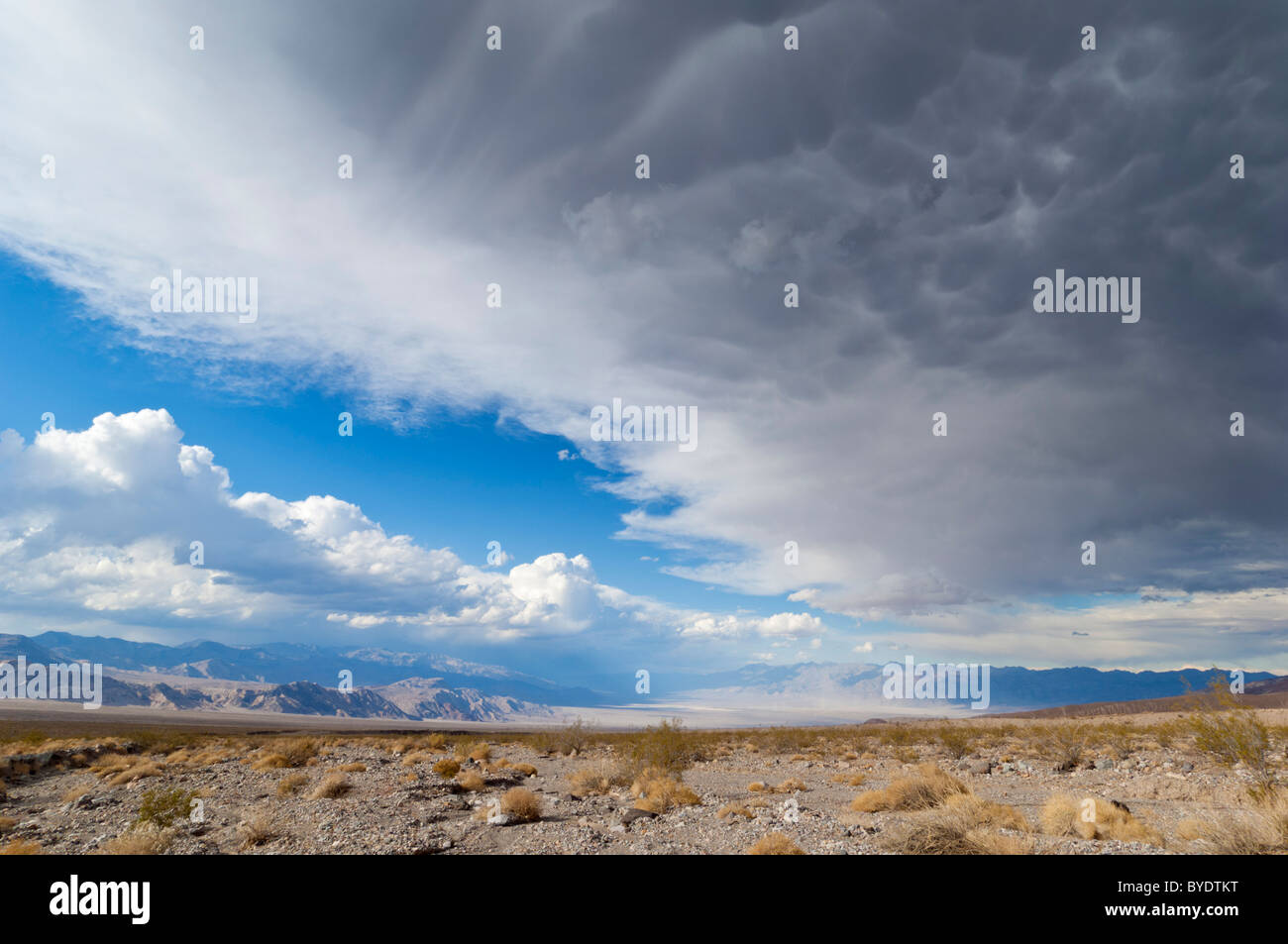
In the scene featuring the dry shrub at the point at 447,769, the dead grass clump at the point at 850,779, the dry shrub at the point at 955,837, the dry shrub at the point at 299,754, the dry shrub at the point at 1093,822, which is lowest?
the dry shrub at the point at 299,754

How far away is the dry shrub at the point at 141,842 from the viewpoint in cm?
1144

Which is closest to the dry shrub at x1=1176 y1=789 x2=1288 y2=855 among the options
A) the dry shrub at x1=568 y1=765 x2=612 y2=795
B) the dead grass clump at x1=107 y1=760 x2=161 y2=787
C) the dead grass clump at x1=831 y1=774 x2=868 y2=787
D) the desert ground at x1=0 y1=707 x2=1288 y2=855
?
the desert ground at x1=0 y1=707 x2=1288 y2=855

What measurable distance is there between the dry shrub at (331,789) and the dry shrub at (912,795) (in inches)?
614

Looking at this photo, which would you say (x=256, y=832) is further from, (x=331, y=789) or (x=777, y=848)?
(x=777, y=848)

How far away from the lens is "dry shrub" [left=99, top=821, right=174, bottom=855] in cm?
1144

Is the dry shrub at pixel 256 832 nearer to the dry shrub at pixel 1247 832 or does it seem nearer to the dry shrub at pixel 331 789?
the dry shrub at pixel 331 789

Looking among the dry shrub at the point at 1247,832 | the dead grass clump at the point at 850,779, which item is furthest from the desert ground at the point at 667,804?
the dead grass clump at the point at 850,779

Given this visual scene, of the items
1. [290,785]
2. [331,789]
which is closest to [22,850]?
[331,789]

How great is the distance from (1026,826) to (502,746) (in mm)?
37833

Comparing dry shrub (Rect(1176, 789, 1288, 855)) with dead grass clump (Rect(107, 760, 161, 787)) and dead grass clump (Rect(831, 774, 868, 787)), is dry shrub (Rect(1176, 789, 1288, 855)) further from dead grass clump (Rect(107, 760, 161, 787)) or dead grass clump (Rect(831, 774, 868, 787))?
dead grass clump (Rect(107, 760, 161, 787))

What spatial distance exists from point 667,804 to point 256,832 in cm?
1023

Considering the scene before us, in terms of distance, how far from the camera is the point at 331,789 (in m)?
17.6
